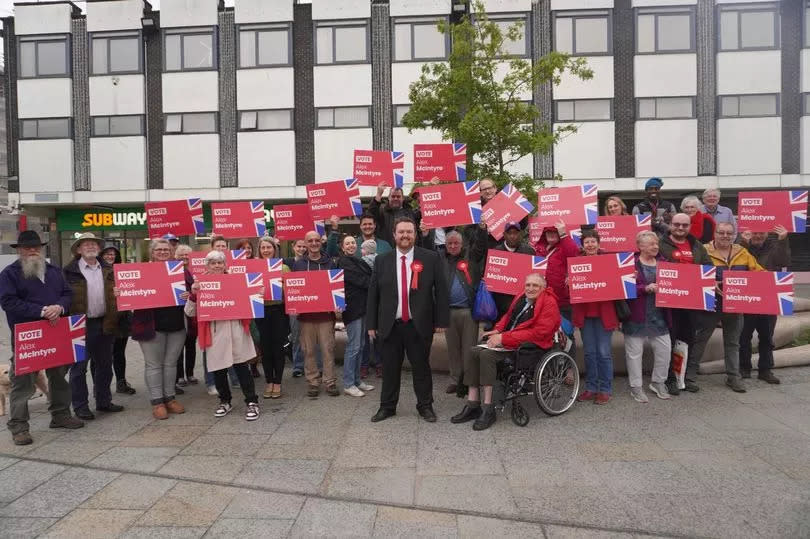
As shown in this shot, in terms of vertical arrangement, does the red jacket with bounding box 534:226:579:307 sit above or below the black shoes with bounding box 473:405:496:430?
above

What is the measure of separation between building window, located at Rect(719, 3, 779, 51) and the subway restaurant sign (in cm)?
2282

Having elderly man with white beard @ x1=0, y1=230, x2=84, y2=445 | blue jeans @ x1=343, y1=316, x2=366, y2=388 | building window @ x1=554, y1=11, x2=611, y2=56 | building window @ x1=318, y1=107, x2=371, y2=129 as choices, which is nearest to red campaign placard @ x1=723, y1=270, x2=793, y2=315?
blue jeans @ x1=343, y1=316, x2=366, y2=388

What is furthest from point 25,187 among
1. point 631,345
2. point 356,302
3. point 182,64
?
point 631,345

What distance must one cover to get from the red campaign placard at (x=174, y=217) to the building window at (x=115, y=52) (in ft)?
62.1

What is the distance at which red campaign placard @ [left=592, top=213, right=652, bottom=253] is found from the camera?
6.97 metres

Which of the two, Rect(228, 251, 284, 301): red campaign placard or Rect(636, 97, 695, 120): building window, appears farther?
Rect(636, 97, 695, 120): building window

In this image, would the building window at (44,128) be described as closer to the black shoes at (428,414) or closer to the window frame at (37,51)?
the window frame at (37,51)

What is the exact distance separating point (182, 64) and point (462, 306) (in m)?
22.1

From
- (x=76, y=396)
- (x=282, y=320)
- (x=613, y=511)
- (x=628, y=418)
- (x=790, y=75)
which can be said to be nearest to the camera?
(x=613, y=511)

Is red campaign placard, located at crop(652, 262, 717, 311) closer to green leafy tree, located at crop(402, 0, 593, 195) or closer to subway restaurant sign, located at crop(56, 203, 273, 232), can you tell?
green leafy tree, located at crop(402, 0, 593, 195)

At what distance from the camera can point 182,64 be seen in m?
23.8

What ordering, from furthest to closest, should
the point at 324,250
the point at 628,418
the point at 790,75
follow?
the point at 790,75 < the point at 324,250 < the point at 628,418

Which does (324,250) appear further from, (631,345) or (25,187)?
(25,187)

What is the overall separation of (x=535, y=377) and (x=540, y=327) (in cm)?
50
